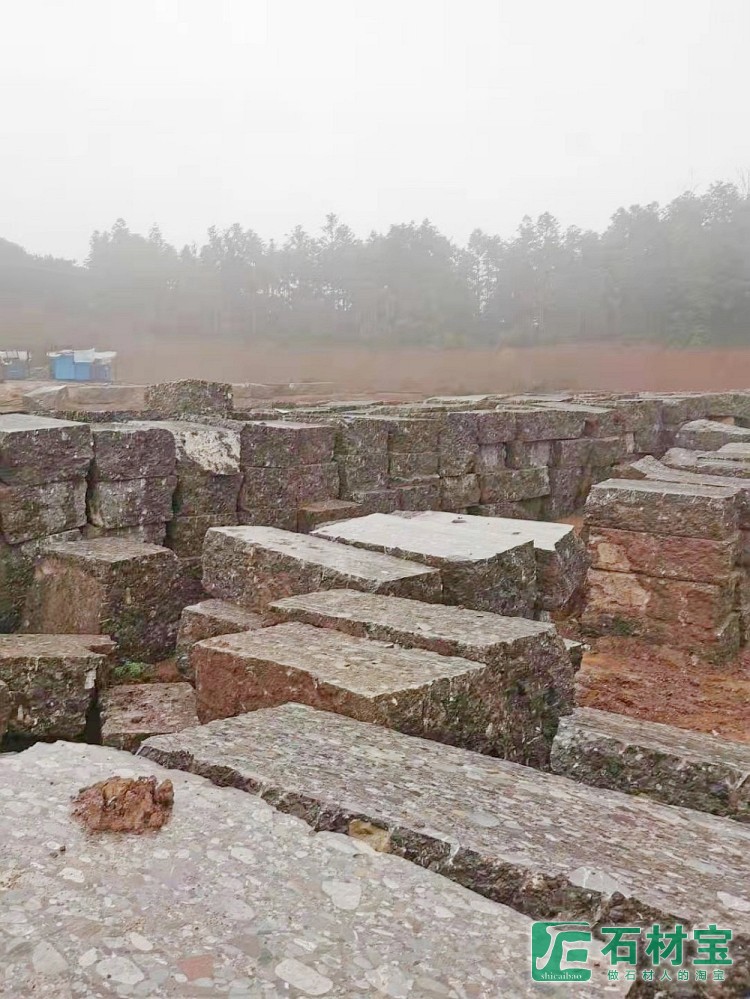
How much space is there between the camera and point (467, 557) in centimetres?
488

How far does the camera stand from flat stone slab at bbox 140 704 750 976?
1.99m

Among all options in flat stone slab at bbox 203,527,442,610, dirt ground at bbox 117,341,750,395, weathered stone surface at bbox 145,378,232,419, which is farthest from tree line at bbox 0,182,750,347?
flat stone slab at bbox 203,527,442,610

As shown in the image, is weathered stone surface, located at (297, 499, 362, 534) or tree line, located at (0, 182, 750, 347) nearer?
weathered stone surface, located at (297, 499, 362, 534)

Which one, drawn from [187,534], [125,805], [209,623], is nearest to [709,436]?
[187,534]

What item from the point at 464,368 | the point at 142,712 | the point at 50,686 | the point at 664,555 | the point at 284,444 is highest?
the point at 464,368

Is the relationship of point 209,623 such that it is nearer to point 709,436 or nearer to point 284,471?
point 284,471

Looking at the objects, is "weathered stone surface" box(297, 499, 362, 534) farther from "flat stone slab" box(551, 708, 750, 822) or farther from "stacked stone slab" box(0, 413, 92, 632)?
"flat stone slab" box(551, 708, 750, 822)

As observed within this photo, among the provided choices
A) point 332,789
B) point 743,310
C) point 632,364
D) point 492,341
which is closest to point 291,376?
point 492,341

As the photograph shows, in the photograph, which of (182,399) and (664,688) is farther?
(182,399)

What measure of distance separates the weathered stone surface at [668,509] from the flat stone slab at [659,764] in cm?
260

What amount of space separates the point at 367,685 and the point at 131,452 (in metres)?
3.95

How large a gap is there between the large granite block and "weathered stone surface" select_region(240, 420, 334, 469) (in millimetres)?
3840

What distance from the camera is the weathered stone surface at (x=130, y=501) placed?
6238mm

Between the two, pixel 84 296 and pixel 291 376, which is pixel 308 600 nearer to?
pixel 291 376
